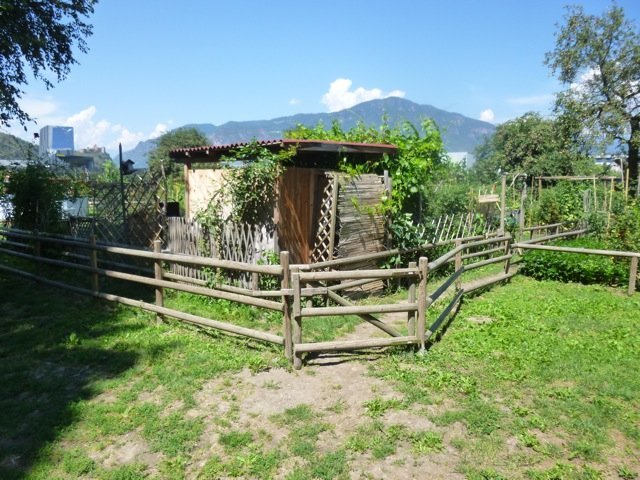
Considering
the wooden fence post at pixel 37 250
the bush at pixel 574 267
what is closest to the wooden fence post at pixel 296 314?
the wooden fence post at pixel 37 250

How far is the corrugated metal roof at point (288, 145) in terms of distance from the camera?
812cm

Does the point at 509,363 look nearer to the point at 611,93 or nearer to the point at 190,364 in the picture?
the point at 190,364

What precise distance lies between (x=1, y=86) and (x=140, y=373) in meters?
12.7

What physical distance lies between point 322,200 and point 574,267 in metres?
6.11

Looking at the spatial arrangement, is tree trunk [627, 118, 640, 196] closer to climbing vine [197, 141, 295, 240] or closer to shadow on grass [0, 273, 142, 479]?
climbing vine [197, 141, 295, 240]

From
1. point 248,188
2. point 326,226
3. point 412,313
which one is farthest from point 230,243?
point 412,313

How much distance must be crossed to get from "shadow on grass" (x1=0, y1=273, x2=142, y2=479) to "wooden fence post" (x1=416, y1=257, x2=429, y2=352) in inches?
139

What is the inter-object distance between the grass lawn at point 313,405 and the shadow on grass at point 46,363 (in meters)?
0.02

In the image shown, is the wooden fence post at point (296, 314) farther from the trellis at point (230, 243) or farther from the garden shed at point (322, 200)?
the garden shed at point (322, 200)

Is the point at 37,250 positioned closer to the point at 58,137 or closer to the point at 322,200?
the point at 322,200

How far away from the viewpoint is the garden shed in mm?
8375

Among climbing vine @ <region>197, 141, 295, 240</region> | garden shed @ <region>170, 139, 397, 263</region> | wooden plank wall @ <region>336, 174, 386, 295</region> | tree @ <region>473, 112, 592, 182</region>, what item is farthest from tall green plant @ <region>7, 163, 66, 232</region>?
tree @ <region>473, 112, 592, 182</region>

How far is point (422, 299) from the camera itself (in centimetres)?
591

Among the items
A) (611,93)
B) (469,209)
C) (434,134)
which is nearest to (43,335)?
(434,134)
